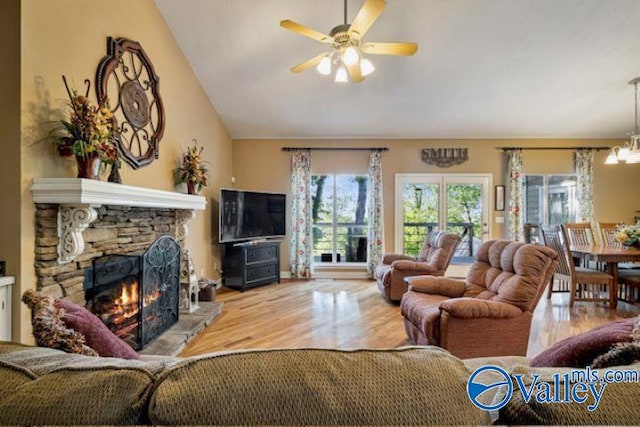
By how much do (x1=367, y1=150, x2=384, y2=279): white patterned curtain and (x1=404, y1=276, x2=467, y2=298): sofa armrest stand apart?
2650 mm

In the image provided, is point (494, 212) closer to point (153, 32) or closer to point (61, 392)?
point (153, 32)

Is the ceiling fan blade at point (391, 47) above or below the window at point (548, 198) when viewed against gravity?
above

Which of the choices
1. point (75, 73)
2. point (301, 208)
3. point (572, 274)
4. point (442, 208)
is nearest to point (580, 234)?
point (572, 274)

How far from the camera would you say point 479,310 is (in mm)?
2307

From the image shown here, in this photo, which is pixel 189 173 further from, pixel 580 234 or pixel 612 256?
pixel 580 234

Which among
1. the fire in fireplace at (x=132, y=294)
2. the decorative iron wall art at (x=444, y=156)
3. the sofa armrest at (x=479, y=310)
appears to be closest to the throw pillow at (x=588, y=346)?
the sofa armrest at (x=479, y=310)

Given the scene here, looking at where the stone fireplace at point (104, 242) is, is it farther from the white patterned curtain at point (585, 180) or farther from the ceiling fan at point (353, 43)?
the white patterned curtain at point (585, 180)

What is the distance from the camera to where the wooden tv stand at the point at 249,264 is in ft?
16.3

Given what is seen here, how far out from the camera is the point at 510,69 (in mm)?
4125

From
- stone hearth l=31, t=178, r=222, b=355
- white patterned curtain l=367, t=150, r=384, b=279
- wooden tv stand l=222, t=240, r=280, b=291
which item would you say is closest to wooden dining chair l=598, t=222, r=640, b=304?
white patterned curtain l=367, t=150, r=384, b=279

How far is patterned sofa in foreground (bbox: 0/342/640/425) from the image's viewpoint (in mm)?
625

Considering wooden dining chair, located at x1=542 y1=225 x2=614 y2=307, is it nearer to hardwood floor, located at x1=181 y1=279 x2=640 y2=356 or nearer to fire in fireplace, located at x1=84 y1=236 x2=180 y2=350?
hardwood floor, located at x1=181 y1=279 x2=640 y2=356

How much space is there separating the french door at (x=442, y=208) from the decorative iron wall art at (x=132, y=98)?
417 centimetres

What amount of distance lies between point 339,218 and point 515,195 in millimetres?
3211
